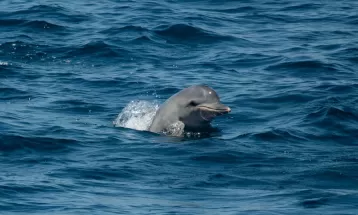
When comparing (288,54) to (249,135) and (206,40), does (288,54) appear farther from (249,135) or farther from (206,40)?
(249,135)

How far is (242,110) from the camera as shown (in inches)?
896

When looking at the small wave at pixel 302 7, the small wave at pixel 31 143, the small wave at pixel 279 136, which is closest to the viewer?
the small wave at pixel 31 143

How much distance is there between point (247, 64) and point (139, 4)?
8.66 meters

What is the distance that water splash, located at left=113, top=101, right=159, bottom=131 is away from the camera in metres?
21.6

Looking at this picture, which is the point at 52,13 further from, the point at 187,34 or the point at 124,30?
the point at 187,34

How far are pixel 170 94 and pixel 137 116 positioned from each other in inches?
90.8

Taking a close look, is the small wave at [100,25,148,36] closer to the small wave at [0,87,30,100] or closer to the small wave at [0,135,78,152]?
the small wave at [0,87,30,100]

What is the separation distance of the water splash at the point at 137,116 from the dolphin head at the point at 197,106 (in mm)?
903

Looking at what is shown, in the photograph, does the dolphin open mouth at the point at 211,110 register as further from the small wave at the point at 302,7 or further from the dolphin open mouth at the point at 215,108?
the small wave at the point at 302,7

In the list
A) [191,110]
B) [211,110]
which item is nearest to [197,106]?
[191,110]

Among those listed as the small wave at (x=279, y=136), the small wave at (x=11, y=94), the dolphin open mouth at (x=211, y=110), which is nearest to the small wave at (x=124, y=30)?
the small wave at (x=11, y=94)

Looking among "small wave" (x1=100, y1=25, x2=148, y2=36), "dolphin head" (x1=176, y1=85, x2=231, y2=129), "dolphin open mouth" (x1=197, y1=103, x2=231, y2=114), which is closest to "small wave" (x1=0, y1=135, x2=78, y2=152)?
"dolphin head" (x1=176, y1=85, x2=231, y2=129)

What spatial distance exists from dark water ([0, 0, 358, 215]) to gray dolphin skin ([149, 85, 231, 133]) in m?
0.41

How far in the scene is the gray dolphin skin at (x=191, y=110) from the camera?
68.1 feet
